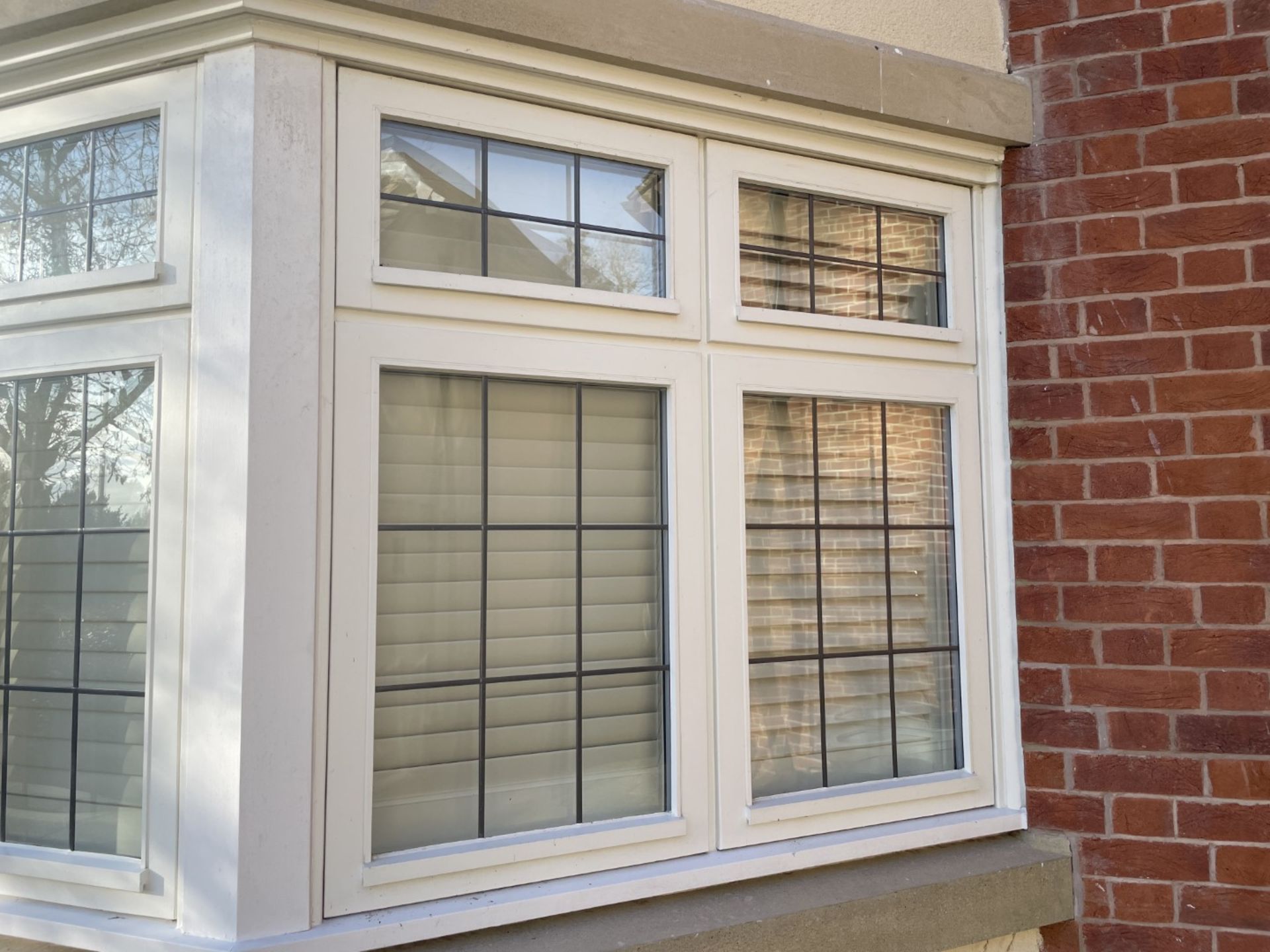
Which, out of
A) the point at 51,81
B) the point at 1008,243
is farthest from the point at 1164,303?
the point at 51,81

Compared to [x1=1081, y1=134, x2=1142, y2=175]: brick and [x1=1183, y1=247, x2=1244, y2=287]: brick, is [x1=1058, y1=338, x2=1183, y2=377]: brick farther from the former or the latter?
[x1=1081, y1=134, x2=1142, y2=175]: brick

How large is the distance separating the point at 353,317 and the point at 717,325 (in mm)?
906

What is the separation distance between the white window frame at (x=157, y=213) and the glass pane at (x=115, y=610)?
0.51m

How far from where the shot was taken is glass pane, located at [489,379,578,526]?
229 centimetres

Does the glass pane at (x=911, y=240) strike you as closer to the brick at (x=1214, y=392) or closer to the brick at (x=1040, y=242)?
the brick at (x=1040, y=242)

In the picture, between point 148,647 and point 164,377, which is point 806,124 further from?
point 148,647

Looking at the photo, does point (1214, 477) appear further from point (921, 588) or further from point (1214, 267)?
point (921, 588)

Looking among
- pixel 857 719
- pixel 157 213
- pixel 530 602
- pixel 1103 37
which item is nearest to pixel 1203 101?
pixel 1103 37

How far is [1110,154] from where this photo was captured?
110 inches

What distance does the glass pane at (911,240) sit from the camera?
2.84 meters

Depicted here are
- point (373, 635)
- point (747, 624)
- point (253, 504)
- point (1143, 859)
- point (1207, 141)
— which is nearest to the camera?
point (253, 504)

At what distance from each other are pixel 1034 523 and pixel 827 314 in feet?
2.72

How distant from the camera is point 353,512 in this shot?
2078 millimetres

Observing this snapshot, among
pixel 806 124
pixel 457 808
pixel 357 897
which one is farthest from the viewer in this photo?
pixel 806 124
